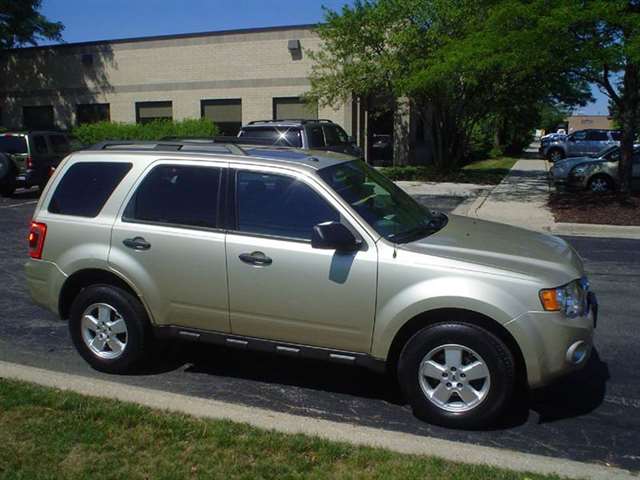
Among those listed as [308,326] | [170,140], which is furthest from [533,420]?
[170,140]

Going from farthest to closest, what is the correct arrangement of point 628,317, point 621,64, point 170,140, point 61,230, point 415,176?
point 415,176
point 621,64
point 628,317
point 170,140
point 61,230

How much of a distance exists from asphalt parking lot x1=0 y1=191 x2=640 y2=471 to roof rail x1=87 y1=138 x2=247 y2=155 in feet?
5.70

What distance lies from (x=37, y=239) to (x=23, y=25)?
1135 inches

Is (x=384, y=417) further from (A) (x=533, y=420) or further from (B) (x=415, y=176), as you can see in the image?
(B) (x=415, y=176)

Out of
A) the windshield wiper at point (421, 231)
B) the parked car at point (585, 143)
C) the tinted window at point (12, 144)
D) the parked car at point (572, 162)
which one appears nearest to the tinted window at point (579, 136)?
the parked car at point (585, 143)

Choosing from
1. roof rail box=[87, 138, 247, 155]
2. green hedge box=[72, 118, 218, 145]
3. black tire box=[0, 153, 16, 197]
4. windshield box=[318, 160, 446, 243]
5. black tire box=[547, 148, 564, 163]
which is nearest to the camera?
windshield box=[318, 160, 446, 243]

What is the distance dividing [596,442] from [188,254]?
2934 mm

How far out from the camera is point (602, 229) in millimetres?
12227

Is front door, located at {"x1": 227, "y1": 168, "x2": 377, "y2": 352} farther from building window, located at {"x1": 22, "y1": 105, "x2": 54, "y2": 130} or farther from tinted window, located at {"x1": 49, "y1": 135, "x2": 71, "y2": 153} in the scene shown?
building window, located at {"x1": 22, "y1": 105, "x2": 54, "y2": 130}

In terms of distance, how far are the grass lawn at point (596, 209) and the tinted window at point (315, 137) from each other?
5.12 meters

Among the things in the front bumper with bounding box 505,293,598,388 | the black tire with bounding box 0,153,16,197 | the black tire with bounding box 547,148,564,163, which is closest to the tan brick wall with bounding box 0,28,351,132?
the black tire with bounding box 547,148,564,163

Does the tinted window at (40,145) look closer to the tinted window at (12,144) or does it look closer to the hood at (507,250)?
the tinted window at (12,144)

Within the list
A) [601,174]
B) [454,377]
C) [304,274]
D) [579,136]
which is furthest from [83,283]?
[579,136]

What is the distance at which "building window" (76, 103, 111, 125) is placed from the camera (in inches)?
1230
